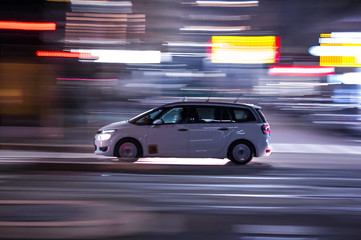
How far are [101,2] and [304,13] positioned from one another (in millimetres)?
19529

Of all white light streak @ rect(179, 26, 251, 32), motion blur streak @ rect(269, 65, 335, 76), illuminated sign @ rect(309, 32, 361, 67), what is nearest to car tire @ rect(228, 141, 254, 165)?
illuminated sign @ rect(309, 32, 361, 67)

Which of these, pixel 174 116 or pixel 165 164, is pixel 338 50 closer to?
pixel 174 116

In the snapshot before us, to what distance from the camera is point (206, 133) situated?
36.3ft

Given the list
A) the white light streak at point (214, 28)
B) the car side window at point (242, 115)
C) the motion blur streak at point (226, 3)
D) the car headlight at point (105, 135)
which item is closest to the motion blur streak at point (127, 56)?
the white light streak at point (214, 28)

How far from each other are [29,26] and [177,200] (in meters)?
13.4

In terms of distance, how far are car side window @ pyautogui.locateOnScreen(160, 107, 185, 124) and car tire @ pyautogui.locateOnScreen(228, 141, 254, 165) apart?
54.9 inches

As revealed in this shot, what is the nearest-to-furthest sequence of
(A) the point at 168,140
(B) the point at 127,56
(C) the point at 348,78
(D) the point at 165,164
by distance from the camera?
(A) the point at 168,140
(D) the point at 165,164
(B) the point at 127,56
(C) the point at 348,78

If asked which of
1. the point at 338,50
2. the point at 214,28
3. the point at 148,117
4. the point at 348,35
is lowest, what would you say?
the point at 148,117

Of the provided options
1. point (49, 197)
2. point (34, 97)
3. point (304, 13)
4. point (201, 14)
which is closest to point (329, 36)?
point (304, 13)

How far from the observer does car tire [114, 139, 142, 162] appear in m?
11.1

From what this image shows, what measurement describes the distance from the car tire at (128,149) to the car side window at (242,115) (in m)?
2.41

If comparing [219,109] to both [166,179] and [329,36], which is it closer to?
[166,179]

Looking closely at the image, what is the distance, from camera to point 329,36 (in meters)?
38.8

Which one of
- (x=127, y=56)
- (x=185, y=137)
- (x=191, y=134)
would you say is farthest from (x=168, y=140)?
(x=127, y=56)
